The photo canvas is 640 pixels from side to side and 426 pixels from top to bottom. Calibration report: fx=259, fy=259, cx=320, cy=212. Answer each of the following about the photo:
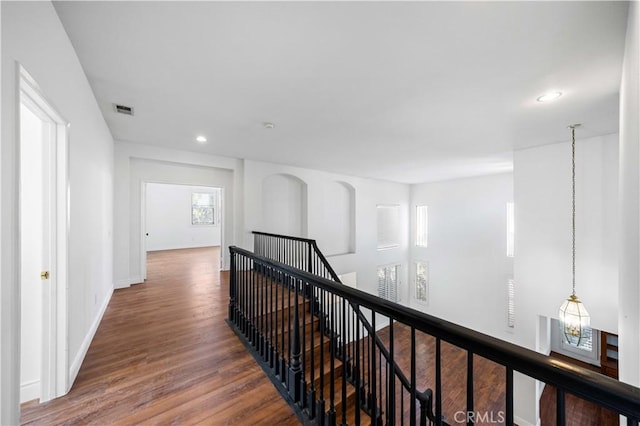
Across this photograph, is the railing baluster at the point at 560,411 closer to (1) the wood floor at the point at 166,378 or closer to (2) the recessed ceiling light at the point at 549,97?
(1) the wood floor at the point at 166,378

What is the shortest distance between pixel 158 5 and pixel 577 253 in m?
5.61

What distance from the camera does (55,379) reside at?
6.20ft

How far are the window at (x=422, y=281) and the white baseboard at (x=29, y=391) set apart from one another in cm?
883

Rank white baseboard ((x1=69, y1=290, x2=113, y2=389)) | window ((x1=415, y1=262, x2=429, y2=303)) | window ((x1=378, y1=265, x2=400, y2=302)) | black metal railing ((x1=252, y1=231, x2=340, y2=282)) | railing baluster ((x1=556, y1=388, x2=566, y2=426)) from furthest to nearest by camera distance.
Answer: window ((x1=415, y1=262, x2=429, y2=303)) < window ((x1=378, y1=265, x2=400, y2=302)) < black metal railing ((x1=252, y1=231, x2=340, y2=282)) < white baseboard ((x1=69, y1=290, x2=113, y2=389)) < railing baluster ((x1=556, y1=388, x2=566, y2=426))

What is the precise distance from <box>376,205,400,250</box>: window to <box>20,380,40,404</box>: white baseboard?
7.89 meters

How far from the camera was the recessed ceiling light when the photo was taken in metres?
2.50

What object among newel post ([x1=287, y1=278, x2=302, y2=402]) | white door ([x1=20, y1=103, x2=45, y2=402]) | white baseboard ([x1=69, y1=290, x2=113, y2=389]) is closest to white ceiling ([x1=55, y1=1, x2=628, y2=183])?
white door ([x1=20, y1=103, x2=45, y2=402])

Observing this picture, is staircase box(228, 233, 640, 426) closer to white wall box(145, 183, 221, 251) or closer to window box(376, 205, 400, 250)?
window box(376, 205, 400, 250)

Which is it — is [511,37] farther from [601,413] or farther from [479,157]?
[601,413]

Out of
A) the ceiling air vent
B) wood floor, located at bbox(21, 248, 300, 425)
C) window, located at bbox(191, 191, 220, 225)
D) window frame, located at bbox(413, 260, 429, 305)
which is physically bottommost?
window frame, located at bbox(413, 260, 429, 305)

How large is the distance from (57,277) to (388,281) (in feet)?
27.5

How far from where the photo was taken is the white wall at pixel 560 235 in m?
3.59

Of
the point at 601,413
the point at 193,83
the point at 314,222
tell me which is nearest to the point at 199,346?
the point at 193,83

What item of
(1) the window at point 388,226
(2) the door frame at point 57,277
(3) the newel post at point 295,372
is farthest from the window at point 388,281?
(2) the door frame at point 57,277
